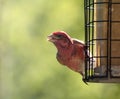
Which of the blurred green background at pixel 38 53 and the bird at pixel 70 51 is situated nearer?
the bird at pixel 70 51

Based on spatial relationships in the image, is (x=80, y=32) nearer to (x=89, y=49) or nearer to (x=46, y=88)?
(x=46, y=88)

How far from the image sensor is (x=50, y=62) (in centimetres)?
1652

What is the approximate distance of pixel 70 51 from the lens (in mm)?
7816

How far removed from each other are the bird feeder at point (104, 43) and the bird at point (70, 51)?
0.25 ft

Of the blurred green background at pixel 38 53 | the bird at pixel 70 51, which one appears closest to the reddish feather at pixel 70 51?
the bird at pixel 70 51

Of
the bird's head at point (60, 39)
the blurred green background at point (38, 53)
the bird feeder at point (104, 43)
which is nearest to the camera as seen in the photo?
the bird feeder at point (104, 43)

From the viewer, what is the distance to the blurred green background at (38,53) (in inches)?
610

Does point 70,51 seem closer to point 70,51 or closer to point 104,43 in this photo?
point 70,51

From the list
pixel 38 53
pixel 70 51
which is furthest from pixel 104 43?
pixel 38 53

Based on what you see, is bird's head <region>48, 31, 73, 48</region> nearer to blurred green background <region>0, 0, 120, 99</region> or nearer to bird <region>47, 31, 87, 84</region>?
bird <region>47, 31, 87, 84</region>

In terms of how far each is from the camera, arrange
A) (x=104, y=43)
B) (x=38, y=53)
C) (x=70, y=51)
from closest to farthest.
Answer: (x=104, y=43), (x=70, y=51), (x=38, y=53)

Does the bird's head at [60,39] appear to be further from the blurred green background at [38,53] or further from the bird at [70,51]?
the blurred green background at [38,53]

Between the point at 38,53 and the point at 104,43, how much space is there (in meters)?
9.79

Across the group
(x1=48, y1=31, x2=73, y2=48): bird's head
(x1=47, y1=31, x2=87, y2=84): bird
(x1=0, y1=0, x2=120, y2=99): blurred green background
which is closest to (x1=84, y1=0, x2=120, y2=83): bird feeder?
(x1=47, y1=31, x2=87, y2=84): bird
